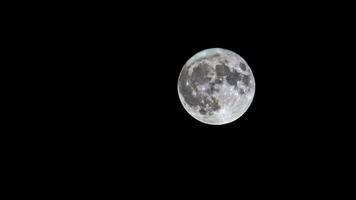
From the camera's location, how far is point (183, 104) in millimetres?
8336

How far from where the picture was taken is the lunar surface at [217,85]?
7.87 metres

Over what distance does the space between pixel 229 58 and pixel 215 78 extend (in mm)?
473

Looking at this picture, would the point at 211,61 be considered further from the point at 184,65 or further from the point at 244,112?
the point at 244,112

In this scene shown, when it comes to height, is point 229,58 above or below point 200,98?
above

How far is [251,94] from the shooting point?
26.6ft

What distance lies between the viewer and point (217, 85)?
7.83 meters

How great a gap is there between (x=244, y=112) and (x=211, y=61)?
1.15 meters

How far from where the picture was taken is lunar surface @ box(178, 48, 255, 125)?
7871 millimetres

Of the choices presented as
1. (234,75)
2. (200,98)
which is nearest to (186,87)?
(200,98)

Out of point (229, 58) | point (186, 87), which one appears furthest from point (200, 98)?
point (229, 58)

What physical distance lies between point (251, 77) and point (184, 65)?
1.23 meters

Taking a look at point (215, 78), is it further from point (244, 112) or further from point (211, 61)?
point (244, 112)

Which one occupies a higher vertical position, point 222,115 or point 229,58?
point 229,58

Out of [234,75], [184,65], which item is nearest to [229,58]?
[234,75]
